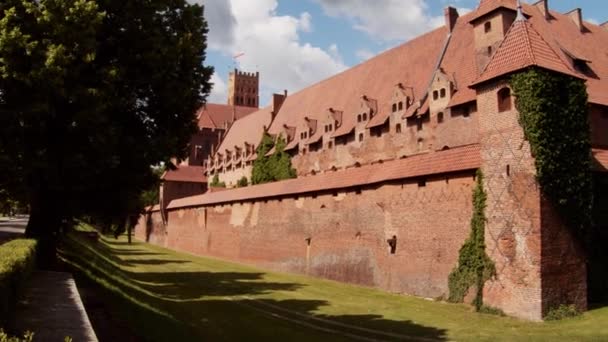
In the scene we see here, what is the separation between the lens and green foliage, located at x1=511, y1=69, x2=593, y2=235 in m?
16.4

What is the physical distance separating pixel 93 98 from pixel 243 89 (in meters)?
91.2

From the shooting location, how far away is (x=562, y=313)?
15984 millimetres

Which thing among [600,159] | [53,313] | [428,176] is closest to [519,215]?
[428,176]

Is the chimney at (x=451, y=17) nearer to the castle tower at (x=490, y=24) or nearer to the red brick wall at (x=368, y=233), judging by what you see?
the castle tower at (x=490, y=24)

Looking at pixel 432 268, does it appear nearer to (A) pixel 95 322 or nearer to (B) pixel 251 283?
(B) pixel 251 283

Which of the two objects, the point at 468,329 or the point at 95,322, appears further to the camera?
the point at 468,329

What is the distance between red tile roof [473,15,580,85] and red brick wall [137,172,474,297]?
12.3ft

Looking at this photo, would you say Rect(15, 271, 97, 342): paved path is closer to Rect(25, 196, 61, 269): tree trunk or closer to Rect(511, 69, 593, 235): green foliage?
Rect(25, 196, 61, 269): tree trunk

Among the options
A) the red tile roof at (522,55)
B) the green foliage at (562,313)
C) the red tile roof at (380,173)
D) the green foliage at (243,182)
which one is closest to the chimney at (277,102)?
the green foliage at (243,182)

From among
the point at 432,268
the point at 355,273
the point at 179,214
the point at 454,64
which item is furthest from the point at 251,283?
the point at 179,214

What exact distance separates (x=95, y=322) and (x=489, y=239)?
12.0 meters

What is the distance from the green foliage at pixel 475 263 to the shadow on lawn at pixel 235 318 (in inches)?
133

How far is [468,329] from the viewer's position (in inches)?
576

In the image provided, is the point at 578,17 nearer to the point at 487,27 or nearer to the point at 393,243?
the point at 487,27
